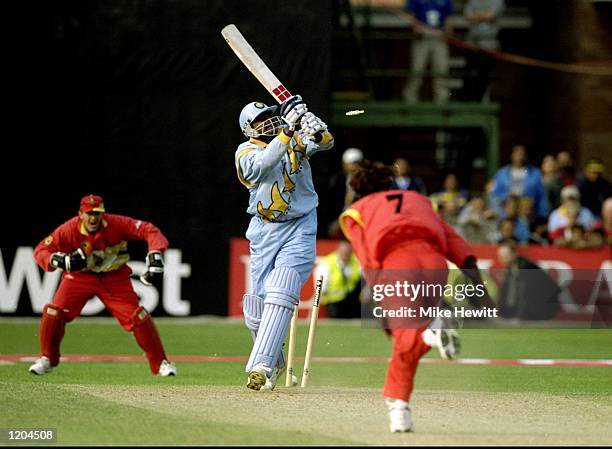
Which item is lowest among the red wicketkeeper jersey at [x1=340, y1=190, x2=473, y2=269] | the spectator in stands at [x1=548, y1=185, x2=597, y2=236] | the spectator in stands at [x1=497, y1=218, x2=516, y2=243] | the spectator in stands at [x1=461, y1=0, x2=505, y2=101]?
the spectator in stands at [x1=497, y1=218, x2=516, y2=243]

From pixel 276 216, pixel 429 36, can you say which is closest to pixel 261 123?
pixel 276 216

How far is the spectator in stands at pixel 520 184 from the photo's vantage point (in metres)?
21.6

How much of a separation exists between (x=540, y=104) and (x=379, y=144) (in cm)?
414

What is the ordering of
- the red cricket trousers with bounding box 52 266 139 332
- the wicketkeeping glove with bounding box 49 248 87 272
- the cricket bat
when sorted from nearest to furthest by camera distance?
the cricket bat
the wicketkeeping glove with bounding box 49 248 87 272
the red cricket trousers with bounding box 52 266 139 332

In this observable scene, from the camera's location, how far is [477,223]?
21.0 metres

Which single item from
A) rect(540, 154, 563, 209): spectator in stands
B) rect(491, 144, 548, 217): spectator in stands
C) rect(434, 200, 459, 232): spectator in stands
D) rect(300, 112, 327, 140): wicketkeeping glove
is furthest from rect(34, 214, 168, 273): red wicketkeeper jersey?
rect(540, 154, 563, 209): spectator in stands

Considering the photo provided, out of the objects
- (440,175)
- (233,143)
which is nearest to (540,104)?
(440,175)

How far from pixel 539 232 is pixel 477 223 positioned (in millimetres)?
1154

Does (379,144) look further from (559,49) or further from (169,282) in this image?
(169,282)

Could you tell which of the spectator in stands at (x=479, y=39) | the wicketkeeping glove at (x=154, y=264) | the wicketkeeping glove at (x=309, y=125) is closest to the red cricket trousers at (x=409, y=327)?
the wicketkeeping glove at (x=309, y=125)

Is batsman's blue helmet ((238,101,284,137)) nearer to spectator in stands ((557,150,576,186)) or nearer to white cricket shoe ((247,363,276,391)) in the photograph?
white cricket shoe ((247,363,276,391))

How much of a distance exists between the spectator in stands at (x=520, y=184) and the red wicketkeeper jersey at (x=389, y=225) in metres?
12.5

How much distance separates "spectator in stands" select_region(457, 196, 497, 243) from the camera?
68.9ft

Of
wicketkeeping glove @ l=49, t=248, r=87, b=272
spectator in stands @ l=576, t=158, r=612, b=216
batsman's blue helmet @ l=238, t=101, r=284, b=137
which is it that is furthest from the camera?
spectator in stands @ l=576, t=158, r=612, b=216
